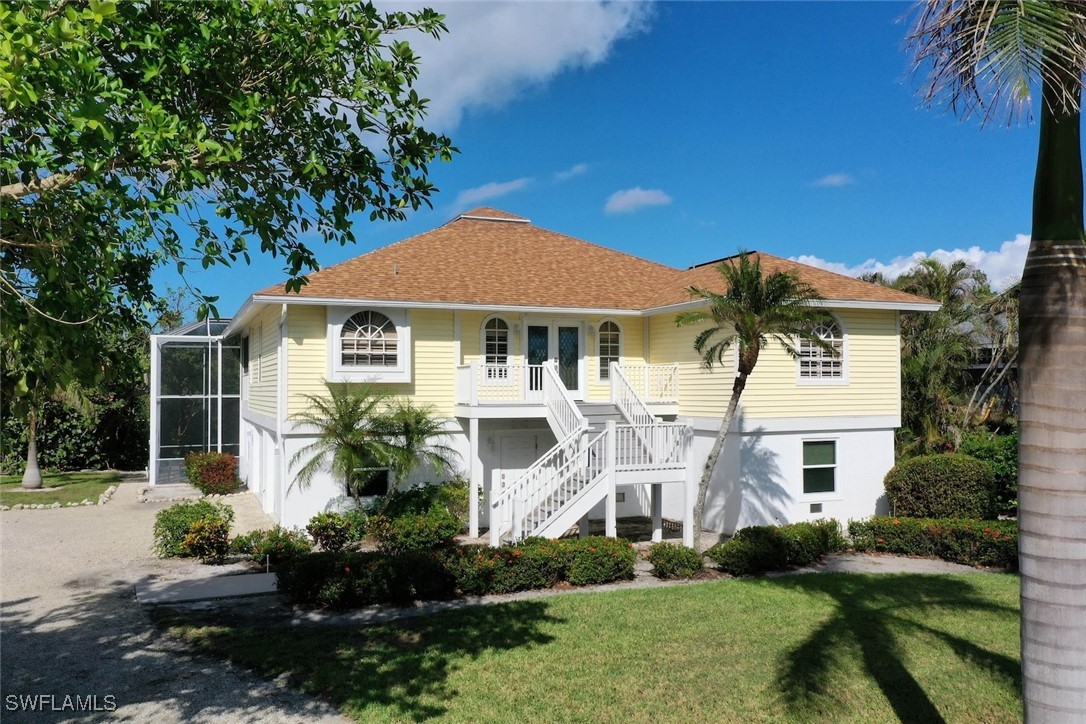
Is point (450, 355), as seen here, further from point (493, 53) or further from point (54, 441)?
point (54, 441)

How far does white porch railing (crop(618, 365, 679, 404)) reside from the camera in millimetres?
18344

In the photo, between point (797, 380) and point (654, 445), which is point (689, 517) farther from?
point (797, 380)

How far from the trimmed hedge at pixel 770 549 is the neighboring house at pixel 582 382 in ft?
5.50

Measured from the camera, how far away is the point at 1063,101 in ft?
14.4

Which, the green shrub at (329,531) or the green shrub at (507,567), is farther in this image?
the green shrub at (329,531)

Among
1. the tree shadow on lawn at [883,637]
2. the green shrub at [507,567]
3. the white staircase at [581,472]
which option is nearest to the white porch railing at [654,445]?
the white staircase at [581,472]

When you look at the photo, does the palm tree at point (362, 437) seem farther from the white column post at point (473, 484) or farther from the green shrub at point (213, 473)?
the green shrub at point (213, 473)

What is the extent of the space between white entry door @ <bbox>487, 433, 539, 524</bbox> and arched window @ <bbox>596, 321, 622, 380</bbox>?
2.48m

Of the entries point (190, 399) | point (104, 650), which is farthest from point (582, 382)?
point (190, 399)

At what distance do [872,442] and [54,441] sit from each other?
2778 cm

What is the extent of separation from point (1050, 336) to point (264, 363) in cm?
1843

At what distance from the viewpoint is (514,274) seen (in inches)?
781

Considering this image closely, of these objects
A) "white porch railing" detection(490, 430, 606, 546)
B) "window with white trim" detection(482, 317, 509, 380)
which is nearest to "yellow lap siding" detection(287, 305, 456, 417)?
"window with white trim" detection(482, 317, 509, 380)

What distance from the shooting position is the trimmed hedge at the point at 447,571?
11320mm
